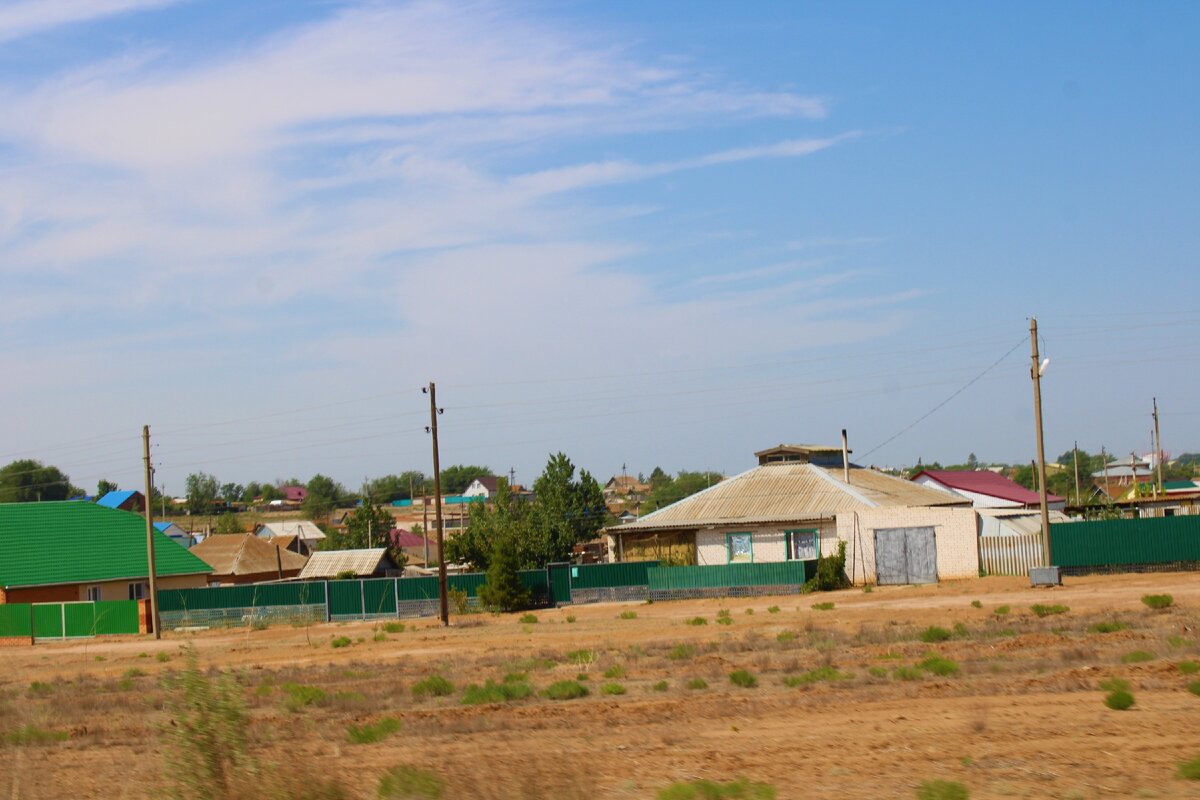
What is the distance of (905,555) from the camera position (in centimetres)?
4734

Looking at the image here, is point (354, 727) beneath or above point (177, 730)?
beneath

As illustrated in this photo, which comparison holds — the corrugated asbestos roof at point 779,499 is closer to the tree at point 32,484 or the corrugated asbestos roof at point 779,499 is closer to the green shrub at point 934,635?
the green shrub at point 934,635

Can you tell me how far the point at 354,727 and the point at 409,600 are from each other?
32685 millimetres

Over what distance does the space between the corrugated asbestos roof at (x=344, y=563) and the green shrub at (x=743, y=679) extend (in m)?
58.4

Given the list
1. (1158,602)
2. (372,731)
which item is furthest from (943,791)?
(1158,602)

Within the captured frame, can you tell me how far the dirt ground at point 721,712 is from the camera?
11.8 metres

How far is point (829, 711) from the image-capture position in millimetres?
16234

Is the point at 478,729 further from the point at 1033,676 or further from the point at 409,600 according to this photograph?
the point at 409,600

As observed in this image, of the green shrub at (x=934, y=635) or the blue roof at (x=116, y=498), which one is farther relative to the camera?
the blue roof at (x=116, y=498)

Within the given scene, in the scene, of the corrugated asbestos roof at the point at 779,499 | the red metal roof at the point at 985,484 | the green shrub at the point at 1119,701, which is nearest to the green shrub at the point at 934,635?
the green shrub at the point at 1119,701

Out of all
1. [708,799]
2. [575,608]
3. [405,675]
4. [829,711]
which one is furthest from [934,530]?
[708,799]

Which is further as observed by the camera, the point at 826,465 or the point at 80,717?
the point at 826,465

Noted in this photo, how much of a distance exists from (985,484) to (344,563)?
47.7m

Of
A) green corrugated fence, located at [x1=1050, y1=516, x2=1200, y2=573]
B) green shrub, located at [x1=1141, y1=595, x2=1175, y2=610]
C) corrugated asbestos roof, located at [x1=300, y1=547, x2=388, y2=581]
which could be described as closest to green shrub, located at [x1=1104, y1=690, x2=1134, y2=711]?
green shrub, located at [x1=1141, y1=595, x2=1175, y2=610]
